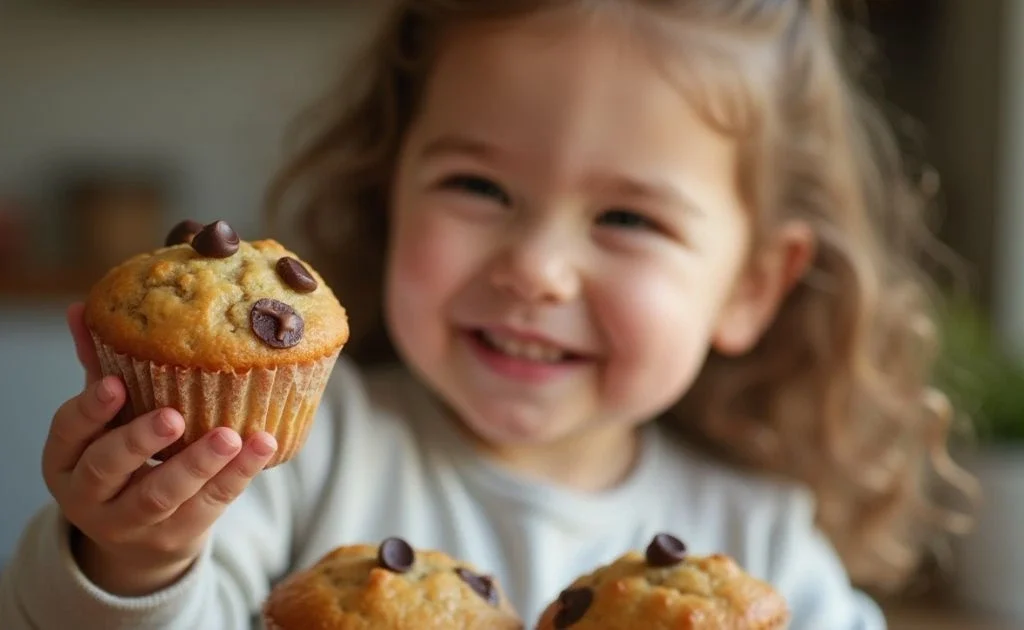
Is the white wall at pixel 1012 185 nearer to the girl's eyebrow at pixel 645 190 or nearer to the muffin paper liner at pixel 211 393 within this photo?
the girl's eyebrow at pixel 645 190

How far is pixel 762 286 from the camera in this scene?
1376 mm

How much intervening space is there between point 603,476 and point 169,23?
8.66ft

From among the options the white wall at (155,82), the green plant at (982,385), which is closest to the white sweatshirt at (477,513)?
the green plant at (982,385)

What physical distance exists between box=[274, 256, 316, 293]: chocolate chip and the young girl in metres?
0.15

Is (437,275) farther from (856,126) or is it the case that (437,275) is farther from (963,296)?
(963,296)

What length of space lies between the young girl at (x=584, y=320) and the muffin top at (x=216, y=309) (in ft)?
0.25

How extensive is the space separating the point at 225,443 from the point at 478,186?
52 cm

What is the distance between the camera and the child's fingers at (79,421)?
2.31 feet

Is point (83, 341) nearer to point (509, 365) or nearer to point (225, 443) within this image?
point (225, 443)

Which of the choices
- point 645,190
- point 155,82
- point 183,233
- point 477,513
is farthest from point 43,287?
point 183,233

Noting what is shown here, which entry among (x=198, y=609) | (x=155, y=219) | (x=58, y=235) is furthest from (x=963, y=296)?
(x=58, y=235)

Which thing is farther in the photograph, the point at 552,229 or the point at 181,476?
the point at 552,229

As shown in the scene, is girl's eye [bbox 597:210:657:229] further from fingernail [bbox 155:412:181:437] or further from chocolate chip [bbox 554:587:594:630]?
fingernail [bbox 155:412:181:437]

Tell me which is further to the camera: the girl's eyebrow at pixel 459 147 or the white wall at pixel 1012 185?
the white wall at pixel 1012 185
